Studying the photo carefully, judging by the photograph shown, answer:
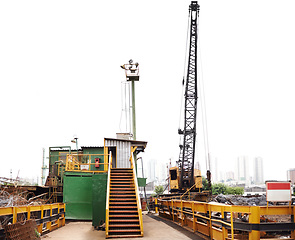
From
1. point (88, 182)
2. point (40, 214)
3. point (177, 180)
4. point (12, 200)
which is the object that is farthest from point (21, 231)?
point (177, 180)

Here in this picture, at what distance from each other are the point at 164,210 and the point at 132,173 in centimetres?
445

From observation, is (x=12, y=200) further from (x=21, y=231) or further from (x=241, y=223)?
(x=241, y=223)

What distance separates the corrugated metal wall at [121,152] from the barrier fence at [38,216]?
18.3ft

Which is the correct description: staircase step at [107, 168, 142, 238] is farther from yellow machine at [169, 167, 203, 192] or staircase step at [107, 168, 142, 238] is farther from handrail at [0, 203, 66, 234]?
yellow machine at [169, 167, 203, 192]

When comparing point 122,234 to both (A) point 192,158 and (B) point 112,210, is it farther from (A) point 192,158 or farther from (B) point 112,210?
(A) point 192,158

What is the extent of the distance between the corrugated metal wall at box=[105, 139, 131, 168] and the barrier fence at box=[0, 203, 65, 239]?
5.59 meters

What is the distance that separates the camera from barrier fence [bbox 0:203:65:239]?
8241 mm

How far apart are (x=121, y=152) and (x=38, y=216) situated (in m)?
9.92

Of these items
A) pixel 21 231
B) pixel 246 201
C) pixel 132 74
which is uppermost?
pixel 132 74

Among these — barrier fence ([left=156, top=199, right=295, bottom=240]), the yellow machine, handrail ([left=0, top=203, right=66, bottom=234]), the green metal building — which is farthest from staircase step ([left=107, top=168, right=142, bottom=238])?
the yellow machine

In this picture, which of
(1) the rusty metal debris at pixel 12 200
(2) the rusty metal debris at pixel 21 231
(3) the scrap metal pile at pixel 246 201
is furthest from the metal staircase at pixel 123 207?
(3) the scrap metal pile at pixel 246 201

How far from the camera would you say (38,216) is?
36.8ft

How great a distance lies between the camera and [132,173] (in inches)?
637

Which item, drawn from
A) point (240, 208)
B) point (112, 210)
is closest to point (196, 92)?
point (112, 210)
